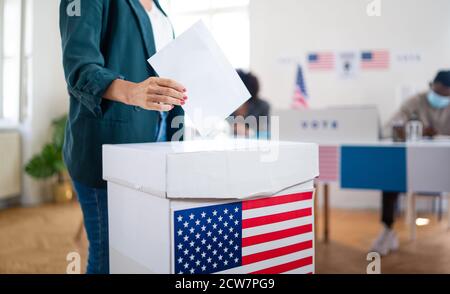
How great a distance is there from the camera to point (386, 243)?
296cm

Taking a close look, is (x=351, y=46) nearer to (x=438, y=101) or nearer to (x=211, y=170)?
(x=438, y=101)

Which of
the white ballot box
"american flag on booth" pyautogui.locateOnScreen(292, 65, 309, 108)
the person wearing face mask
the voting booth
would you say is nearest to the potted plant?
"american flag on booth" pyautogui.locateOnScreen(292, 65, 309, 108)

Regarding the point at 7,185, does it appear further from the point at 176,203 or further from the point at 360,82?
the point at 176,203

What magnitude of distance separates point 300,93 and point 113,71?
12.5 ft

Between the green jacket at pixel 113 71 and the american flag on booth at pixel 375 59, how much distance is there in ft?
12.5

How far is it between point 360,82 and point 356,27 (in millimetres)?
559

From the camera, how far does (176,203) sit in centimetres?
68

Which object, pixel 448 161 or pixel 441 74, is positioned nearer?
pixel 448 161

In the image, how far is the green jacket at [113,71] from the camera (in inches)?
35.7

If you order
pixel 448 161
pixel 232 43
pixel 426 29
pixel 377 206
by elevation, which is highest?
pixel 426 29

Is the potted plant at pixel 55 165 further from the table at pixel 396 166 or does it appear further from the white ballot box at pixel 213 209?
the white ballot box at pixel 213 209

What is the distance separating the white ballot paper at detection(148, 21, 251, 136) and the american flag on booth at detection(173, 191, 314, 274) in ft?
0.59

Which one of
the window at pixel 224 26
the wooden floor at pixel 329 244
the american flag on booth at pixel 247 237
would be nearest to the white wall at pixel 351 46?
the wooden floor at pixel 329 244
